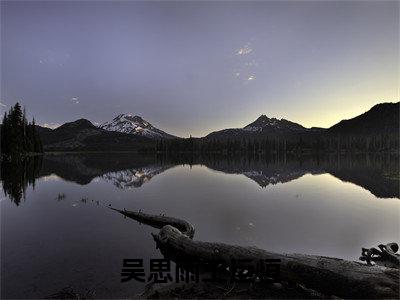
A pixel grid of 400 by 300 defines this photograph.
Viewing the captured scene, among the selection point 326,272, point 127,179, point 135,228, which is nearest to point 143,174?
point 127,179

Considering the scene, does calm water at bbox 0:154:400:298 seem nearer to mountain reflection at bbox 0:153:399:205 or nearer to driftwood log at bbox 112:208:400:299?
driftwood log at bbox 112:208:400:299

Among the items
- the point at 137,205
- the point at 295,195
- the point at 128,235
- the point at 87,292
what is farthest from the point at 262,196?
the point at 87,292

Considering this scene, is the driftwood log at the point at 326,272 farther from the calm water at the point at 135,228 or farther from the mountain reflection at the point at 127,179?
the mountain reflection at the point at 127,179

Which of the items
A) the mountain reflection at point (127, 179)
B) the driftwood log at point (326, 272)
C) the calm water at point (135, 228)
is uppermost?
the driftwood log at point (326, 272)

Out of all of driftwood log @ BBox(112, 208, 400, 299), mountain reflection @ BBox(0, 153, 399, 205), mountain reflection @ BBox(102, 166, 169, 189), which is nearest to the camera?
driftwood log @ BBox(112, 208, 400, 299)

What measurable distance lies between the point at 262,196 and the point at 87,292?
32.9 m

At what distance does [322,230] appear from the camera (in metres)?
25.0

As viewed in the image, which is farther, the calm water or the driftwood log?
the calm water

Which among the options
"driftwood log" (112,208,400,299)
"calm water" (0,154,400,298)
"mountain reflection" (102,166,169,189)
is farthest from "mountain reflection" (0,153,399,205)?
"driftwood log" (112,208,400,299)

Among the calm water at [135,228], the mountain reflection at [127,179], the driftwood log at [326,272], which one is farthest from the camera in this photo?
the mountain reflection at [127,179]

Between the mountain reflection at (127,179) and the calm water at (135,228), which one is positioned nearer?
the calm water at (135,228)

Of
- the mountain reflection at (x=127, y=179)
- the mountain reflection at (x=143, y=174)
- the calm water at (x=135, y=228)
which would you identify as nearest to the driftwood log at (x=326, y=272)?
the calm water at (x=135, y=228)

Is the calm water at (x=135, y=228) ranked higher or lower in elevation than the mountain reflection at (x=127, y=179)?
lower

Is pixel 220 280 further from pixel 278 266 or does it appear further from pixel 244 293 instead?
pixel 278 266
